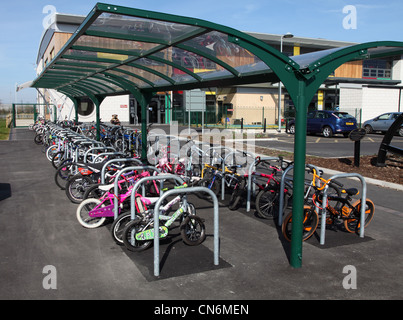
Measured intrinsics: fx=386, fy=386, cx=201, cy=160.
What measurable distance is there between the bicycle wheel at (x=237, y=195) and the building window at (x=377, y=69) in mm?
36273

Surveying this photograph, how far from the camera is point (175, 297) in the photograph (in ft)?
11.6

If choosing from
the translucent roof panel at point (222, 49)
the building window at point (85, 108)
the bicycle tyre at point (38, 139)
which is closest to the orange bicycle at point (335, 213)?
the translucent roof panel at point (222, 49)

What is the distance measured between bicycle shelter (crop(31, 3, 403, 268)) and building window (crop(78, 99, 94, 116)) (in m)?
23.8

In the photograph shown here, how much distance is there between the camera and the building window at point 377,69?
A: 38.9m

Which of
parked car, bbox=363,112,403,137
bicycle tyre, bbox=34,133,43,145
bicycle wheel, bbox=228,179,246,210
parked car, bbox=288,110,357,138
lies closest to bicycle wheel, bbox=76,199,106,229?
bicycle wheel, bbox=228,179,246,210

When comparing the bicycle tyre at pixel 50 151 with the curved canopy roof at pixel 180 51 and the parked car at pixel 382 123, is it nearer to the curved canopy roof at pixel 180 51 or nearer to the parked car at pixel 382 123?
the curved canopy roof at pixel 180 51

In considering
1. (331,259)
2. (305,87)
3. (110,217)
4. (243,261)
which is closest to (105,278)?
(243,261)

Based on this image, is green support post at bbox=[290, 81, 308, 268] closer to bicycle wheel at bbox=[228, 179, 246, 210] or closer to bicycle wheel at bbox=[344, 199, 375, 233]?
bicycle wheel at bbox=[344, 199, 375, 233]

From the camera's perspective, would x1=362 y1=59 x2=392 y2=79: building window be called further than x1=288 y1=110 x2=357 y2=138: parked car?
Yes

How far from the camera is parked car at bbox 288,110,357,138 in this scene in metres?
21.8

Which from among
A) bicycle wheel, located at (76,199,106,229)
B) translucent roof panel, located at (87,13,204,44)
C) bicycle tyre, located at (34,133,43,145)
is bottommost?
bicycle wheel, located at (76,199,106,229)

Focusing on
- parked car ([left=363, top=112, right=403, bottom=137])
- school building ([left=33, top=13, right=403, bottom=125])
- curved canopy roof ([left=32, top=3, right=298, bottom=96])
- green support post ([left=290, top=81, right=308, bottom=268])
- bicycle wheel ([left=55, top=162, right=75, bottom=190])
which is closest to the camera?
curved canopy roof ([left=32, top=3, right=298, bottom=96])

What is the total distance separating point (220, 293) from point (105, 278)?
1.19 meters

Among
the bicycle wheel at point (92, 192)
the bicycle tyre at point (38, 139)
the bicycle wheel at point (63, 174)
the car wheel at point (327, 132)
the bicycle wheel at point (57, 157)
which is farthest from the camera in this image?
the car wheel at point (327, 132)
